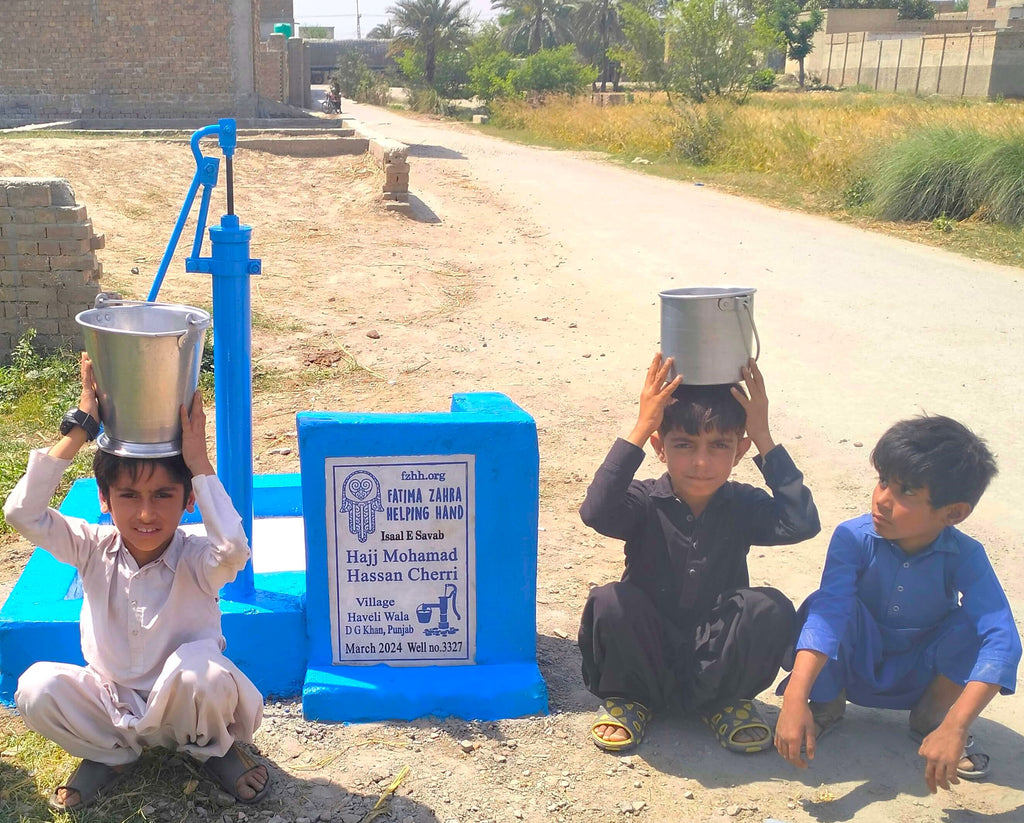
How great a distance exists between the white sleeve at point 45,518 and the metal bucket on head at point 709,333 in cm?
152

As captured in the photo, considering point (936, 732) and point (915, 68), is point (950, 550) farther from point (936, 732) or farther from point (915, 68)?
point (915, 68)

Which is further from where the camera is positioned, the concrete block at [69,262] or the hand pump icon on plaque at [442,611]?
the concrete block at [69,262]

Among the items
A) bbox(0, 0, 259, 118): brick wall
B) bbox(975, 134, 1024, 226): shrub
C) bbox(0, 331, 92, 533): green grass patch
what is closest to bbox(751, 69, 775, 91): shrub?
bbox(0, 0, 259, 118): brick wall

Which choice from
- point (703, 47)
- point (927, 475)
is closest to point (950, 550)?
point (927, 475)

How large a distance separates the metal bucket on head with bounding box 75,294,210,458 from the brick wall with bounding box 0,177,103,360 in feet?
15.1

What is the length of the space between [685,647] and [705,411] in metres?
0.65

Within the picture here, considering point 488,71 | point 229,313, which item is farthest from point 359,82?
point 229,313

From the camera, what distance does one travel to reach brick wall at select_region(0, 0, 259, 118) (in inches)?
821

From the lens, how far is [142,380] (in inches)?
93.0

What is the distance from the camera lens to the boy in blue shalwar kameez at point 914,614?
8.49 feet

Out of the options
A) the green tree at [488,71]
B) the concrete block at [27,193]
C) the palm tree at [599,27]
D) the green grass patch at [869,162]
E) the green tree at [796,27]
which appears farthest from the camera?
the green tree at [796,27]

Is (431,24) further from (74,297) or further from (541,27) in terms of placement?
(74,297)

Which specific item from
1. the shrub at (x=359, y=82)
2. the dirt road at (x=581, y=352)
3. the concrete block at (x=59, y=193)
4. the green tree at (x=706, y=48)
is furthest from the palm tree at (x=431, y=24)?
the concrete block at (x=59, y=193)

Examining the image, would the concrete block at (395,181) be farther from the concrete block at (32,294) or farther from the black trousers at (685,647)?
the black trousers at (685,647)
